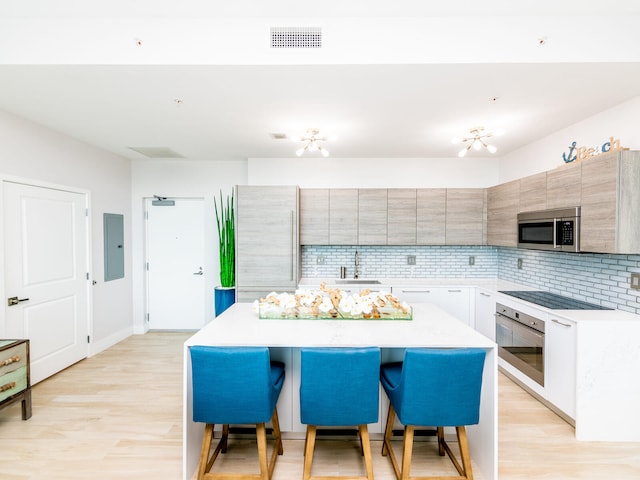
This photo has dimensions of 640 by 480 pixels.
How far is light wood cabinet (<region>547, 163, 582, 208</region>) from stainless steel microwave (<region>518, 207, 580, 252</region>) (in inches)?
3.2

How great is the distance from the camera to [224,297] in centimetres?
482

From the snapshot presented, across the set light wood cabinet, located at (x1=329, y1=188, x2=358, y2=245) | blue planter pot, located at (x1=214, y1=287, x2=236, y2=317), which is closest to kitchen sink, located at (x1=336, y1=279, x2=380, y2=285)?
light wood cabinet, located at (x1=329, y1=188, x2=358, y2=245)

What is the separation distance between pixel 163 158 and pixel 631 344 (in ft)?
18.7

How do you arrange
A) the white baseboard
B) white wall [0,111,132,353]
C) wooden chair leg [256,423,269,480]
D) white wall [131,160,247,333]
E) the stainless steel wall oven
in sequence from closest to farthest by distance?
wooden chair leg [256,423,269,480], the stainless steel wall oven, white wall [0,111,132,353], the white baseboard, white wall [131,160,247,333]

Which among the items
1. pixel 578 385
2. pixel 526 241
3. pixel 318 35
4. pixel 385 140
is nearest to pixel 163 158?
pixel 385 140

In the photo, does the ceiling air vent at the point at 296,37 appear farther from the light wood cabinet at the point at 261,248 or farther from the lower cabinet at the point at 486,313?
the lower cabinet at the point at 486,313

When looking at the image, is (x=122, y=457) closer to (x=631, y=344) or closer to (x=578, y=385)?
(x=578, y=385)

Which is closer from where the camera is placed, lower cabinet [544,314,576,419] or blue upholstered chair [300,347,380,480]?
blue upholstered chair [300,347,380,480]

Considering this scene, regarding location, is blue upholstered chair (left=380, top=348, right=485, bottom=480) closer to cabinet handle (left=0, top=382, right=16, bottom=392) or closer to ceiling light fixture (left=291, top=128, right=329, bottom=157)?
ceiling light fixture (left=291, top=128, right=329, bottom=157)

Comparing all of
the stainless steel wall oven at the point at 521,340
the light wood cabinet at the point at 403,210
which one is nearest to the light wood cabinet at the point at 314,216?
the light wood cabinet at the point at 403,210

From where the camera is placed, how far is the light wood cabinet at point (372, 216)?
480 centimetres

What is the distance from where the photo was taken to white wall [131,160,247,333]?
210 inches

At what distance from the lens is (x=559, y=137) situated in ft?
12.2

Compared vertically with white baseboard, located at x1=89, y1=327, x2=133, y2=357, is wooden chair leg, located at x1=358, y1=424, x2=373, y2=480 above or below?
above
